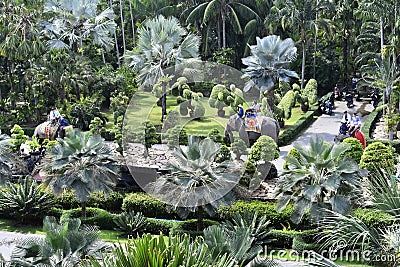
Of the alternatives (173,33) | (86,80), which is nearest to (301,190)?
(173,33)

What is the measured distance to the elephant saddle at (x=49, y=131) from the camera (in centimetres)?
2461

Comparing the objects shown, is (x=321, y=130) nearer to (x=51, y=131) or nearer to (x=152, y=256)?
(x=51, y=131)

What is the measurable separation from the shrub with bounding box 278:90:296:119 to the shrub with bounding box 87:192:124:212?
1293 centimetres

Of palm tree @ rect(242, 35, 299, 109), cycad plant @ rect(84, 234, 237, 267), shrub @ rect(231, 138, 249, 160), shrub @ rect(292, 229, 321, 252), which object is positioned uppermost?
palm tree @ rect(242, 35, 299, 109)

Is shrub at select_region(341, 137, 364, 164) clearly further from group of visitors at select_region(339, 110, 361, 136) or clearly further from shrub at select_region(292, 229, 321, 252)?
shrub at select_region(292, 229, 321, 252)

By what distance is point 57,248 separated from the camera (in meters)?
11.0

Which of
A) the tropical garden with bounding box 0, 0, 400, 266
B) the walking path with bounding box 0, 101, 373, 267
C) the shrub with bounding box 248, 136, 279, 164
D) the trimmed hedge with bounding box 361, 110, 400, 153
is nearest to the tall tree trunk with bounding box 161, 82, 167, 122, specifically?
the tropical garden with bounding box 0, 0, 400, 266

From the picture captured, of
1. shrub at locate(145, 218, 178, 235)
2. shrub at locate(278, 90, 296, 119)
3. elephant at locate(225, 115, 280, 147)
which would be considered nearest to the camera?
shrub at locate(145, 218, 178, 235)

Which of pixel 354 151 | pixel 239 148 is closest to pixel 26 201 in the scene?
pixel 239 148

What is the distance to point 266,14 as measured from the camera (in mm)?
39406

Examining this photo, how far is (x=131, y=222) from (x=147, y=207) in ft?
3.77

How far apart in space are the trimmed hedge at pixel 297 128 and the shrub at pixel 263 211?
8433 millimetres

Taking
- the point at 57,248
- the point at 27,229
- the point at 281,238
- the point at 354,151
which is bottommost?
the point at 27,229

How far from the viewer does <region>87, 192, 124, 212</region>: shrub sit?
19125mm
